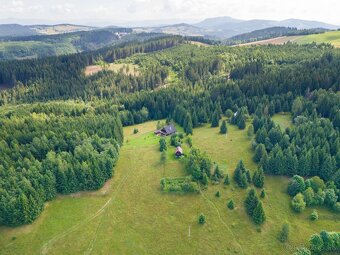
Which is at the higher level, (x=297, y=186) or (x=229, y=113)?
(x=229, y=113)

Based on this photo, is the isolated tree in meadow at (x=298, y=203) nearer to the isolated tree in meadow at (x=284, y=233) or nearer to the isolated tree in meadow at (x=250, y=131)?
the isolated tree in meadow at (x=284, y=233)

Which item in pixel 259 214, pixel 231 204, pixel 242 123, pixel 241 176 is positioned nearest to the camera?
pixel 259 214

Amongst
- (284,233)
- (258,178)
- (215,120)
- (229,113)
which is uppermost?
(229,113)

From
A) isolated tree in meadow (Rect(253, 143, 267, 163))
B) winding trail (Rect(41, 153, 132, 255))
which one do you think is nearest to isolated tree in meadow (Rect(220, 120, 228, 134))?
isolated tree in meadow (Rect(253, 143, 267, 163))

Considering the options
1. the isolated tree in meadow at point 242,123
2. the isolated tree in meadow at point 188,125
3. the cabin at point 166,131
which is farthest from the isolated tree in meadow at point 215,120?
the cabin at point 166,131

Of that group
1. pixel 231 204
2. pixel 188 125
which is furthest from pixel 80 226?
pixel 188 125

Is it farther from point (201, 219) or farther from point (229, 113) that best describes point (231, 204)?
point (229, 113)

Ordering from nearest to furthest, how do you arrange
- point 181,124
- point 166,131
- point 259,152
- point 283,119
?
point 259,152, point 166,131, point 283,119, point 181,124
